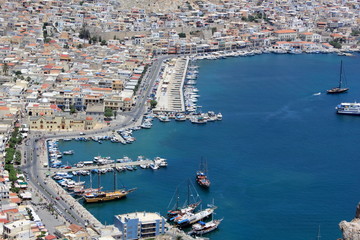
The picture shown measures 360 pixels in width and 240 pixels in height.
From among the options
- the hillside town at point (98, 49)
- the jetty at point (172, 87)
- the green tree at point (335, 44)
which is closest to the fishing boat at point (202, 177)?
the hillside town at point (98, 49)

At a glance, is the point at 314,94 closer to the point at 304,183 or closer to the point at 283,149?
the point at 283,149

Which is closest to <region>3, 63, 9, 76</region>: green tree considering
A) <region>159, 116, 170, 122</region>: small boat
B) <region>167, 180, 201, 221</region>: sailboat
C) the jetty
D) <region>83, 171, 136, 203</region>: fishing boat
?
the jetty

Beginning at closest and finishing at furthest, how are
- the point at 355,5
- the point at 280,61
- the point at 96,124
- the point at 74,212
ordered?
the point at 74,212 → the point at 96,124 → the point at 280,61 → the point at 355,5

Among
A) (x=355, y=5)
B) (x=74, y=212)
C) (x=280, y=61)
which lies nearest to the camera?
(x=74, y=212)

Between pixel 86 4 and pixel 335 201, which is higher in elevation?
pixel 86 4

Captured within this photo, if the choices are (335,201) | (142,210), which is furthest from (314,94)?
(142,210)

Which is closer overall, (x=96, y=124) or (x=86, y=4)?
(x=96, y=124)
